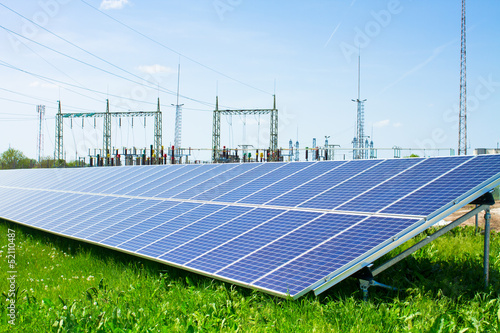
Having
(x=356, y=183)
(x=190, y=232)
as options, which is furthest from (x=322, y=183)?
(x=190, y=232)

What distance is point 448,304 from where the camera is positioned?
7.50 m

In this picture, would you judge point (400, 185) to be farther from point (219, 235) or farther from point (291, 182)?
point (219, 235)

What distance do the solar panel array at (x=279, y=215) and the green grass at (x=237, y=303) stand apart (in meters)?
0.46

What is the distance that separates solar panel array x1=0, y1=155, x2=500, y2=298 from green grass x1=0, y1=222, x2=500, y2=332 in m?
0.46

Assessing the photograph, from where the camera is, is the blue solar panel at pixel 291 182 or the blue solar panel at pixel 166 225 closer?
the blue solar panel at pixel 166 225

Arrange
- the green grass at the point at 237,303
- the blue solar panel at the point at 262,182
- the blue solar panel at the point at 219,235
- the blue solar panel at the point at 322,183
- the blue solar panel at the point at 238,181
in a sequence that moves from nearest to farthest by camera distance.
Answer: the green grass at the point at 237,303, the blue solar panel at the point at 219,235, the blue solar panel at the point at 322,183, the blue solar panel at the point at 262,182, the blue solar panel at the point at 238,181

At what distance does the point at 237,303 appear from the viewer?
7.55 metres

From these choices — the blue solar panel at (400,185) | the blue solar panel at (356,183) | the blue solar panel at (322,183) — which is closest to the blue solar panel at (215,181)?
the blue solar panel at (322,183)

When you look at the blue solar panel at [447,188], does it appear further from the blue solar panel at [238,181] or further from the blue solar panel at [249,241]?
the blue solar panel at [238,181]

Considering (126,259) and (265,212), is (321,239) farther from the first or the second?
(126,259)

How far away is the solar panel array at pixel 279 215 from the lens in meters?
7.64

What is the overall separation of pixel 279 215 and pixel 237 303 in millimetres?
2654

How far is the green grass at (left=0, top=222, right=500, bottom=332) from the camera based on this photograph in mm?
6672

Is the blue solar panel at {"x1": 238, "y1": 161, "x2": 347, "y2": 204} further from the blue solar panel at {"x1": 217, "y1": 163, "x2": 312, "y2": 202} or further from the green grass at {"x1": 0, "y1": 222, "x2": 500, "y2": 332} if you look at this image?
the green grass at {"x1": 0, "y1": 222, "x2": 500, "y2": 332}
